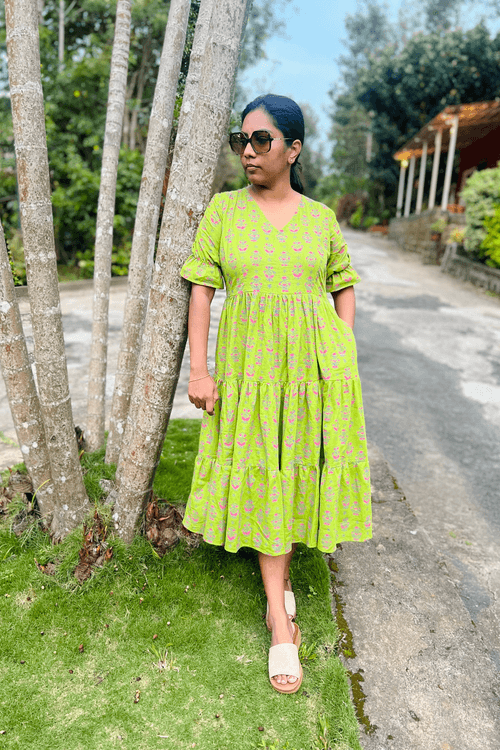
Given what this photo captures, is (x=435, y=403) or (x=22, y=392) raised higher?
(x=22, y=392)

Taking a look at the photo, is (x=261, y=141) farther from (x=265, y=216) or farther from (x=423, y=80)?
(x=423, y=80)

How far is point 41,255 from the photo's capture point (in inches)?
74.7

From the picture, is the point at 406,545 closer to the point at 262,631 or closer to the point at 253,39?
the point at 262,631

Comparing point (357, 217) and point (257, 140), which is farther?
point (357, 217)

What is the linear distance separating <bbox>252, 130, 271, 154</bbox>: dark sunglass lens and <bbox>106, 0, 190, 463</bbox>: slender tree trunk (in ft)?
2.05

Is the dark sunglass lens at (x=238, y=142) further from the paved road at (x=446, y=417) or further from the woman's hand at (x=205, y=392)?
the paved road at (x=446, y=417)

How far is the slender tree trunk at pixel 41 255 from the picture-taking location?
5.68 feet

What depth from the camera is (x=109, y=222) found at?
2.59 m

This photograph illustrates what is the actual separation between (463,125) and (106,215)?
14.0 m

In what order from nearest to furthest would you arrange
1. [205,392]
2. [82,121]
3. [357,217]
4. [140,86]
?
1. [205,392]
2. [82,121]
3. [140,86]
4. [357,217]

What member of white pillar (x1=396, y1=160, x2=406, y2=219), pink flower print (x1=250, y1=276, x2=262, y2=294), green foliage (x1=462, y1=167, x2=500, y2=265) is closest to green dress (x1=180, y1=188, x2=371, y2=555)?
pink flower print (x1=250, y1=276, x2=262, y2=294)

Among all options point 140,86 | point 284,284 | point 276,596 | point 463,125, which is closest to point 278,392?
point 284,284

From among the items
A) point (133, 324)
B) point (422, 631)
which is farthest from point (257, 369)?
point (422, 631)

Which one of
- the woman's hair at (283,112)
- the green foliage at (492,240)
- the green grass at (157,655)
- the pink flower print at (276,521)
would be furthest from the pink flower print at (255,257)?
the green foliage at (492,240)
